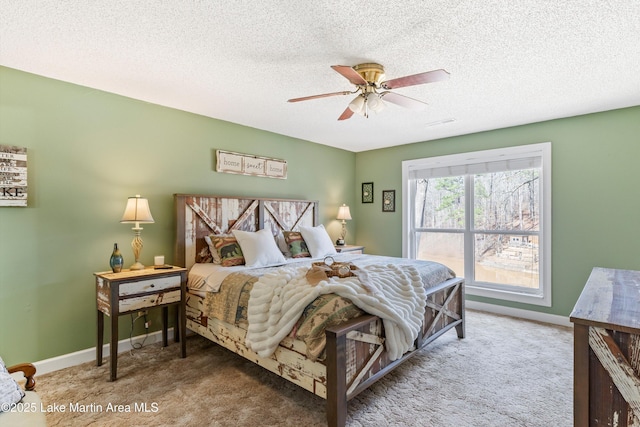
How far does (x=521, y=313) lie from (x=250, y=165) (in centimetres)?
411

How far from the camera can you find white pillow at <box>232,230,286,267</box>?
331 cm

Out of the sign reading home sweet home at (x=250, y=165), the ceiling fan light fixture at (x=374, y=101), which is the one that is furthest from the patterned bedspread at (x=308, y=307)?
the sign reading home sweet home at (x=250, y=165)

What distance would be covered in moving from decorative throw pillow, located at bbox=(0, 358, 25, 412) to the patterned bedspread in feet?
4.45

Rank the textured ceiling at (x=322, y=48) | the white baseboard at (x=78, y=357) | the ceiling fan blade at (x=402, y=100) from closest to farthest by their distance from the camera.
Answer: the textured ceiling at (x=322, y=48) < the ceiling fan blade at (x=402, y=100) < the white baseboard at (x=78, y=357)

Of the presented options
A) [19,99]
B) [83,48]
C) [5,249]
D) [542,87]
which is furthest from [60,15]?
[542,87]

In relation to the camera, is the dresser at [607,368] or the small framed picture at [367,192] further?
the small framed picture at [367,192]

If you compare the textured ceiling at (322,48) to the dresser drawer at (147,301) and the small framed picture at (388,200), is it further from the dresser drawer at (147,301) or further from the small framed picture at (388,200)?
the small framed picture at (388,200)

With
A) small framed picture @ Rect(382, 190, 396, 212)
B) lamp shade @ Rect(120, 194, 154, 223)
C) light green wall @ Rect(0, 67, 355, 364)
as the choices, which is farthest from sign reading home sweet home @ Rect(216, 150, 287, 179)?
small framed picture @ Rect(382, 190, 396, 212)

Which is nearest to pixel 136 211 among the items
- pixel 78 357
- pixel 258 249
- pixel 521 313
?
pixel 258 249

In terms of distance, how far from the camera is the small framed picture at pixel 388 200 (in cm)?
548

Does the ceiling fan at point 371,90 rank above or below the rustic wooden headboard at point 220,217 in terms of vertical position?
above

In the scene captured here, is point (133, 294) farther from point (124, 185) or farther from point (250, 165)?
point (250, 165)

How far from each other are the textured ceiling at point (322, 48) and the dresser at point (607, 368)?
66.7 inches

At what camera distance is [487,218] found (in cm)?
458
